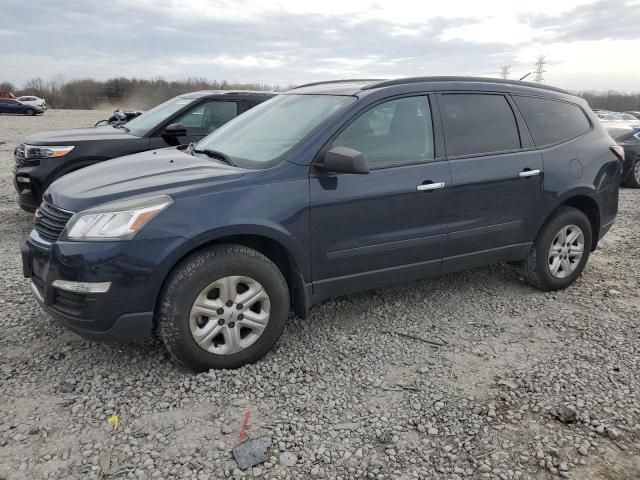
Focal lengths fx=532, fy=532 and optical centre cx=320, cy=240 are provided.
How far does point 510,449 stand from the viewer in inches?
103

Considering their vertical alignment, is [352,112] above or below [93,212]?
above

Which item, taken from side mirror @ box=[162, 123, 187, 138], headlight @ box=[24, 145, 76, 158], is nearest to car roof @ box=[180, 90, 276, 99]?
side mirror @ box=[162, 123, 187, 138]

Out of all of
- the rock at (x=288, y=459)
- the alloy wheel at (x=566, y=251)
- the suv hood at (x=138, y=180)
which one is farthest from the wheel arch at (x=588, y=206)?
the rock at (x=288, y=459)

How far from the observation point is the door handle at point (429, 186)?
146 inches

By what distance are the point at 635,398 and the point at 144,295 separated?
286 centimetres

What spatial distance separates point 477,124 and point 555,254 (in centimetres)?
141

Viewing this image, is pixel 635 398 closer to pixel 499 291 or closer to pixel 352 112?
pixel 499 291

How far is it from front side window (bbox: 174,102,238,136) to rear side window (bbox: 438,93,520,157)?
3731 millimetres

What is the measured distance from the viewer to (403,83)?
3861 millimetres

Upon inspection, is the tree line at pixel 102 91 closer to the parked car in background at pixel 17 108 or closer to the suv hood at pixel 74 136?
the parked car in background at pixel 17 108

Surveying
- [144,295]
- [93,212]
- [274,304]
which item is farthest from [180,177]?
[274,304]

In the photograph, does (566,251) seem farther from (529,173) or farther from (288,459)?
(288,459)

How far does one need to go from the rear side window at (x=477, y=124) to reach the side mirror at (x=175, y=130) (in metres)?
3.54

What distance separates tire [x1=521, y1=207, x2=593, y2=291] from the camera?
452cm
